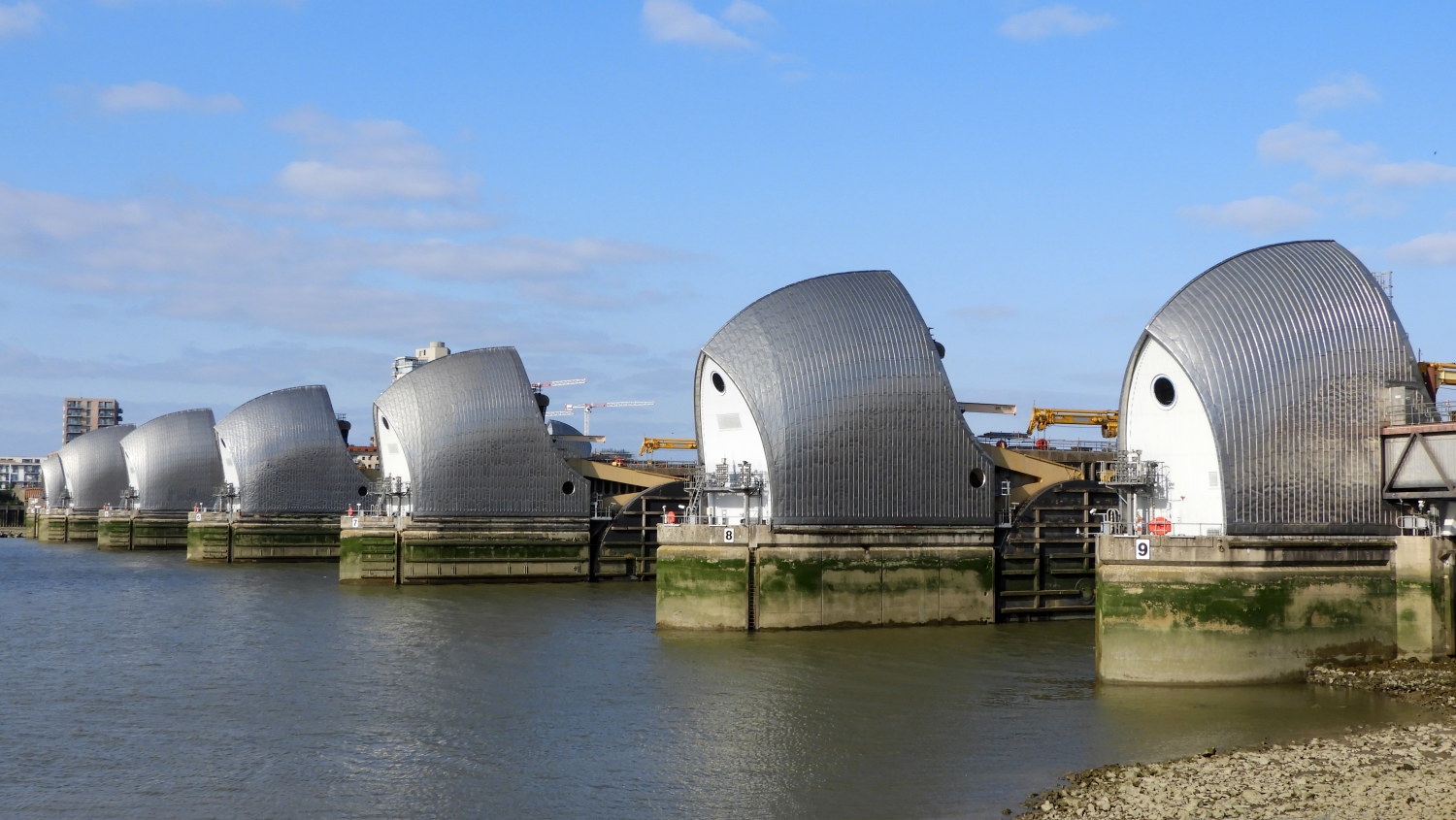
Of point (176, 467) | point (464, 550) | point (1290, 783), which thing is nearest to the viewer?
point (1290, 783)

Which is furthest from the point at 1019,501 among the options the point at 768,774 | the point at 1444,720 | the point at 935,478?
the point at 768,774

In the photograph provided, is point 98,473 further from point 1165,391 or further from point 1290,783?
point 1290,783

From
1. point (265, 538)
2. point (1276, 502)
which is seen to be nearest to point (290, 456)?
point (265, 538)

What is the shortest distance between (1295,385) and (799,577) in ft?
54.3

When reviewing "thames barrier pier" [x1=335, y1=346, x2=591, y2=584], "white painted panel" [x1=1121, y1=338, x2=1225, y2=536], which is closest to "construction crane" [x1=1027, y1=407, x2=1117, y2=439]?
"thames barrier pier" [x1=335, y1=346, x2=591, y2=584]

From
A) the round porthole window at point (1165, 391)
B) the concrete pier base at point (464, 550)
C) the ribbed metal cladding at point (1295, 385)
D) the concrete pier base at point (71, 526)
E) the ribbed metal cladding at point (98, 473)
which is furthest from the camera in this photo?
the ribbed metal cladding at point (98, 473)

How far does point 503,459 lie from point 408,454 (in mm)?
4533

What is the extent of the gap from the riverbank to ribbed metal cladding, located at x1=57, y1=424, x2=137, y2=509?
11248 centimetres

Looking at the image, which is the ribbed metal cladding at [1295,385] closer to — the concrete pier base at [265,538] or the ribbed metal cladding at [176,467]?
the concrete pier base at [265,538]

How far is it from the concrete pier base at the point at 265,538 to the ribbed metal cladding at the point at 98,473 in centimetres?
4077

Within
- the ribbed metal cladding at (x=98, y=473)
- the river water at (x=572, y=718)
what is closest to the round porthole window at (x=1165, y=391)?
the river water at (x=572, y=718)

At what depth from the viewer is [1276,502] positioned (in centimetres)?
3297

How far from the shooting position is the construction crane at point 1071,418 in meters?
76.9

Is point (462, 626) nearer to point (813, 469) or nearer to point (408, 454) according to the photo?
point (813, 469)
